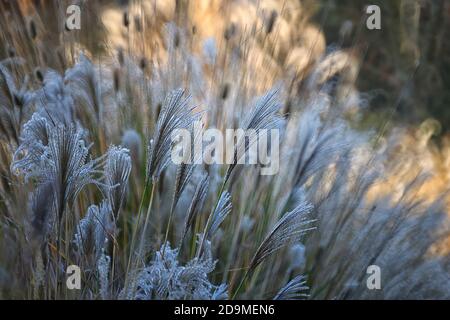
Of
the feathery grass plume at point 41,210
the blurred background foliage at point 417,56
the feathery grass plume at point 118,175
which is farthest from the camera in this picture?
the blurred background foliage at point 417,56

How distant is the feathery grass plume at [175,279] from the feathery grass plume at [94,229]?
171 millimetres

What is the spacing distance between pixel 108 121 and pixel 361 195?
1035 mm

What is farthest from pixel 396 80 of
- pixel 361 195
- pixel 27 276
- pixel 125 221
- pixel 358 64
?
pixel 27 276

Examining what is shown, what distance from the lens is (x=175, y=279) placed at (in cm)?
244

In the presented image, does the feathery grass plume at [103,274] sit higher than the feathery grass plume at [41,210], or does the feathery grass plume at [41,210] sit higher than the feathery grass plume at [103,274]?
the feathery grass plume at [41,210]

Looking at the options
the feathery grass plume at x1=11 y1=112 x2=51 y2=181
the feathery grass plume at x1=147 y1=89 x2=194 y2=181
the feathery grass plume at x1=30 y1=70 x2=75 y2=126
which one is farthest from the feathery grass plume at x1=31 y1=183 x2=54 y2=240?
the feathery grass plume at x1=30 y1=70 x2=75 y2=126

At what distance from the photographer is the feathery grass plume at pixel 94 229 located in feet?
7.91

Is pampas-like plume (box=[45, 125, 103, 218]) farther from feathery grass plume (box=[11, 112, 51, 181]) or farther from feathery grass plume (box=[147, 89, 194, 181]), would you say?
feathery grass plume (box=[147, 89, 194, 181])

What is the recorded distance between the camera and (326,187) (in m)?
3.20

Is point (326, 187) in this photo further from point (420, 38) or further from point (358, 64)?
point (420, 38)

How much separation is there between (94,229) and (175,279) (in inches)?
11.1

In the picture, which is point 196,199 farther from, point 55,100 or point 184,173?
point 55,100

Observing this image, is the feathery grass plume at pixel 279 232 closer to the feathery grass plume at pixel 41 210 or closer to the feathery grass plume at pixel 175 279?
the feathery grass plume at pixel 175 279

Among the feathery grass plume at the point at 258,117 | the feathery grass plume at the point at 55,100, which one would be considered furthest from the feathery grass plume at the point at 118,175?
the feathery grass plume at the point at 55,100
